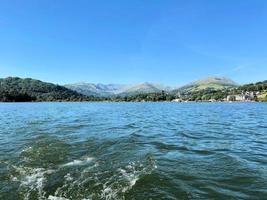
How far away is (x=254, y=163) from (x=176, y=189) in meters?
7.48

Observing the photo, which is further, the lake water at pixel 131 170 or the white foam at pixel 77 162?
the white foam at pixel 77 162

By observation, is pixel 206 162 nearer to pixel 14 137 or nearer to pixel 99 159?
pixel 99 159

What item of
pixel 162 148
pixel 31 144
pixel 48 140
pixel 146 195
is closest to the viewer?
pixel 146 195

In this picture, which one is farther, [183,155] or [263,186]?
[183,155]

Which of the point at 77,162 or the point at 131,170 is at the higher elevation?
the point at 77,162

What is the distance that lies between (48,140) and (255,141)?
18.4 metres

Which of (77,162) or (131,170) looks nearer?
(131,170)

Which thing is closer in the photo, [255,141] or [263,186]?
[263,186]

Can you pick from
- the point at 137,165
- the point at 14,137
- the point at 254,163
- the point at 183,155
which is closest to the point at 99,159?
the point at 137,165

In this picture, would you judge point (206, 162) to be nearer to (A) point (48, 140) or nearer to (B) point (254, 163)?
(B) point (254, 163)

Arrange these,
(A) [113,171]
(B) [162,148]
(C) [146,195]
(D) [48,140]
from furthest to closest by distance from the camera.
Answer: (D) [48,140], (B) [162,148], (A) [113,171], (C) [146,195]

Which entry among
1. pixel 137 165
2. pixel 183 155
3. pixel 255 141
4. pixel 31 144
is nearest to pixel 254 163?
pixel 183 155

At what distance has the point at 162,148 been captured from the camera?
25578 mm

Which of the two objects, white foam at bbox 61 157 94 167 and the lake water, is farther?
white foam at bbox 61 157 94 167
